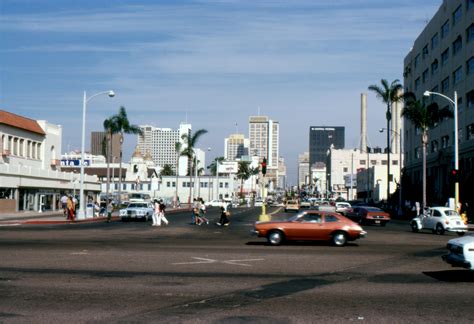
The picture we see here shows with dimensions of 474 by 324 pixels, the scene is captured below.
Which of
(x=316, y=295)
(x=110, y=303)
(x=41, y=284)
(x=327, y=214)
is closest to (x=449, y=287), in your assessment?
(x=316, y=295)

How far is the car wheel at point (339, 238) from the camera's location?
81.0 feet

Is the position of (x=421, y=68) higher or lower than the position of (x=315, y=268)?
higher

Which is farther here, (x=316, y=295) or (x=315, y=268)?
(x=315, y=268)

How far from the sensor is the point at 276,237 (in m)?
24.6

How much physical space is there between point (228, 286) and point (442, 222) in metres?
25.3

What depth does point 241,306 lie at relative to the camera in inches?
433

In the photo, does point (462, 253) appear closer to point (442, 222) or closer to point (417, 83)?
point (442, 222)

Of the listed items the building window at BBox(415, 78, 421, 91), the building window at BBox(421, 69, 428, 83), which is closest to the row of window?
the building window at BBox(421, 69, 428, 83)

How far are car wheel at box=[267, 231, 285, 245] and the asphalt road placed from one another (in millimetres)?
2019

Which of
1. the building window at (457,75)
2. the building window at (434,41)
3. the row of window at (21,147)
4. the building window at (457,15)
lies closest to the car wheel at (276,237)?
the row of window at (21,147)

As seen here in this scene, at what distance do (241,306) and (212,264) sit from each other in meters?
6.59

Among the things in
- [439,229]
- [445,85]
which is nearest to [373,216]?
[439,229]

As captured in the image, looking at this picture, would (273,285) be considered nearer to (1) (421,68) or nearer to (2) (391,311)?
(2) (391,311)

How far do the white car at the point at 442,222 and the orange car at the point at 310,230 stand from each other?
12697 mm
